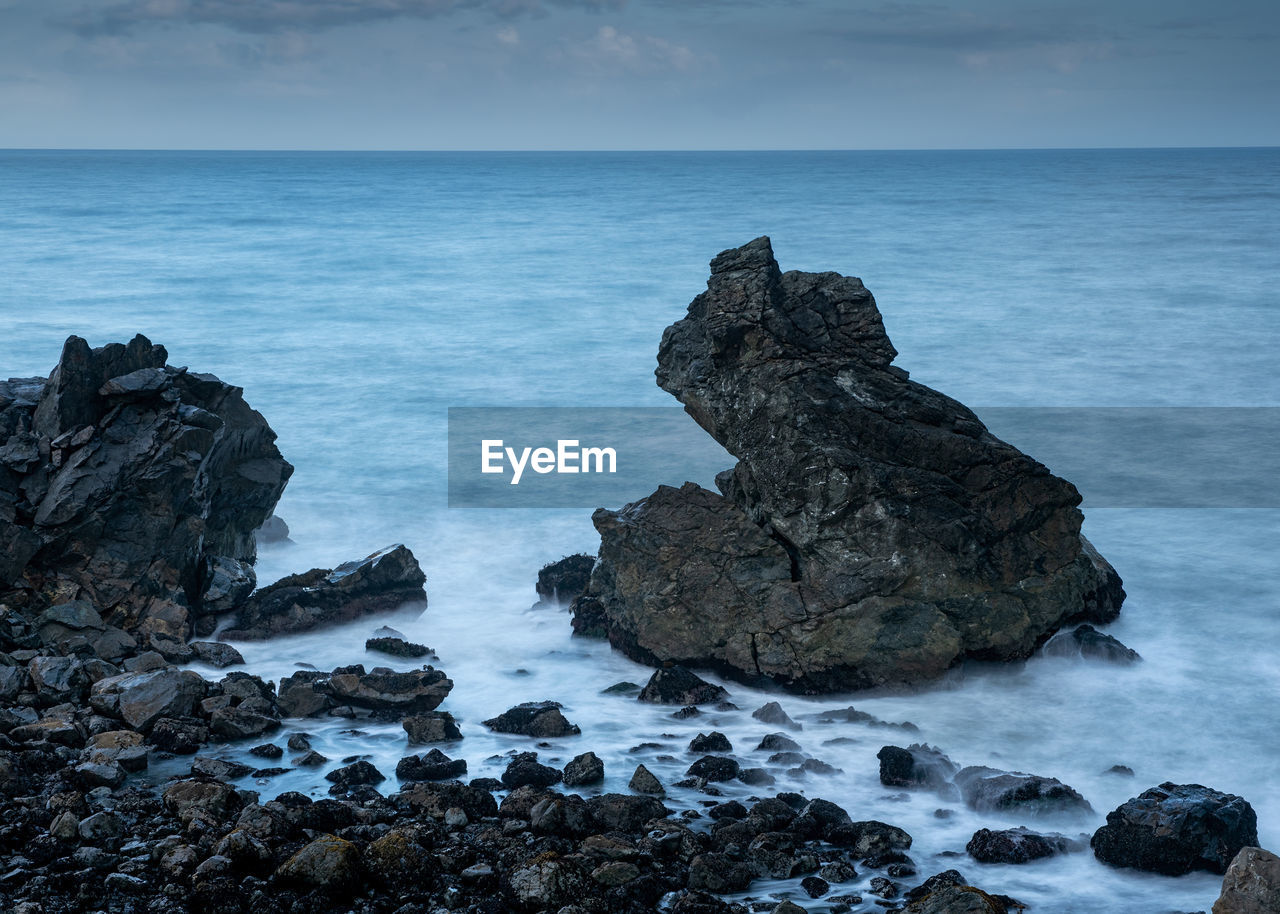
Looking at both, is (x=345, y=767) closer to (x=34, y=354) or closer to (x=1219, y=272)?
(x=34, y=354)

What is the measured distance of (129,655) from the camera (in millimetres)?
13805

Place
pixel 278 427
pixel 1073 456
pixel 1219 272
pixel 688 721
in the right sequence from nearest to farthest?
pixel 688 721 → pixel 1073 456 → pixel 278 427 → pixel 1219 272

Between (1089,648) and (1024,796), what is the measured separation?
395 cm

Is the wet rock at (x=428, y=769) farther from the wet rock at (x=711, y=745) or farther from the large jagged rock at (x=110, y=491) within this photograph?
the large jagged rock at (x=110, y=491)

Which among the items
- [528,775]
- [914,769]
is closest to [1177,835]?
[914,769]

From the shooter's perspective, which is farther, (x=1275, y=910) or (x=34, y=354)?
(x=34, y=354)

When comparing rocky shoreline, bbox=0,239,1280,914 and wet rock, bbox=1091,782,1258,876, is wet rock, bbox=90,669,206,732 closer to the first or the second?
rocky shoreline, bbox=0,239,1280,914

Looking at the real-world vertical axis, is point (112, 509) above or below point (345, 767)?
above

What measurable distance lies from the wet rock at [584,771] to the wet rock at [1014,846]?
310 centimetres

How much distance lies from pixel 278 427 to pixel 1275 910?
69.8 feet

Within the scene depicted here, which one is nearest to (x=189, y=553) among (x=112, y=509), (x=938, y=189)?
(x=112, y=509)

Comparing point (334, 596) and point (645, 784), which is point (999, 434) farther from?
point (645, 784)

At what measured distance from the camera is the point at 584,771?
11.4 m

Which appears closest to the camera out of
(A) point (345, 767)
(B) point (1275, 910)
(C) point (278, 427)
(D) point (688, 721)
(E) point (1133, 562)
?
(B) point (1275, 910)
